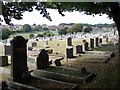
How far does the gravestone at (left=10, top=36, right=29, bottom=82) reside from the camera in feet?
24.0

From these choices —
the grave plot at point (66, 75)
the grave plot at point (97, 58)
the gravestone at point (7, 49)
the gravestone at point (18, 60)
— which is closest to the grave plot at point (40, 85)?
the gravestone at point (18, 60)

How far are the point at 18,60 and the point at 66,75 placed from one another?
1.85m

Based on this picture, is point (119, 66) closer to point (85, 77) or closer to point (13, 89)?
point (85, 77)

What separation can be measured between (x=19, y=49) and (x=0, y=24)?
2013 mm

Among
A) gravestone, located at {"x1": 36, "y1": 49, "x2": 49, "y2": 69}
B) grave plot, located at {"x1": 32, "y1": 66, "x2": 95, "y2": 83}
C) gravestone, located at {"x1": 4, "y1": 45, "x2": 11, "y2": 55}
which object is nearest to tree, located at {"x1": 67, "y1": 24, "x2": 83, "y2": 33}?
gravestone, located at {"x1": 4, "y1": 45, "x2": 11, "y2": 55}

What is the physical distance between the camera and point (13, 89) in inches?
263

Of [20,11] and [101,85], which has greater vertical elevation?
[20,11]

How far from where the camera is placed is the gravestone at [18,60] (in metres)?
7.33

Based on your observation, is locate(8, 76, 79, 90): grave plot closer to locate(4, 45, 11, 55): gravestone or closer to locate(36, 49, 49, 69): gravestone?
locate(36, 49, 49, 69): gravestone

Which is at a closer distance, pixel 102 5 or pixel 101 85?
pixel 101 85

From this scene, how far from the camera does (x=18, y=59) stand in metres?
7.48

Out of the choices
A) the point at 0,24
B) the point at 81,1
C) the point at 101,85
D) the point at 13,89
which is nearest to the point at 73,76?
the point at 101,85

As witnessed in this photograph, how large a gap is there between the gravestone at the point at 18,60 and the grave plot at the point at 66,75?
90 cm

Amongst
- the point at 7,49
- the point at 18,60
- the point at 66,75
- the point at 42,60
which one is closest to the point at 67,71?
the point at 66,75
